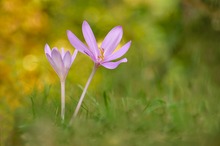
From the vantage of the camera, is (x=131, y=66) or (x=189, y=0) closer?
(x=131, y=66)

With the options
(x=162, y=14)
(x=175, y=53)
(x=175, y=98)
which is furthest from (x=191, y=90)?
(x=162, y=14)

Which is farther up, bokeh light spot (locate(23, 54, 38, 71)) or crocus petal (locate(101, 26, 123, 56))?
bokeh light spot (locate(23, 54, 38, 71))

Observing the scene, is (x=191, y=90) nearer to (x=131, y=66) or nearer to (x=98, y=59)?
(x=98, y=59)

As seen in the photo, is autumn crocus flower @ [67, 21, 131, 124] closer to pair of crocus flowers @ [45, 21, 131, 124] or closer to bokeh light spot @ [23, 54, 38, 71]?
pair of crocus flowers @ [45, 21, 131, 124]

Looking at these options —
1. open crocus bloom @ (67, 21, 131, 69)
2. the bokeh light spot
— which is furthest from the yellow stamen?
the bokeh light spot

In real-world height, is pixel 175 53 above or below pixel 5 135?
above

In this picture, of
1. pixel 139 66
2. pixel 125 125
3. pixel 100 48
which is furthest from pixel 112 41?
pixel 139 66

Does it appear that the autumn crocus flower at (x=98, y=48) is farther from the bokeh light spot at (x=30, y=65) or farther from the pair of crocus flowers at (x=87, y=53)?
the bokeh light spot at (x=30, y=65)
